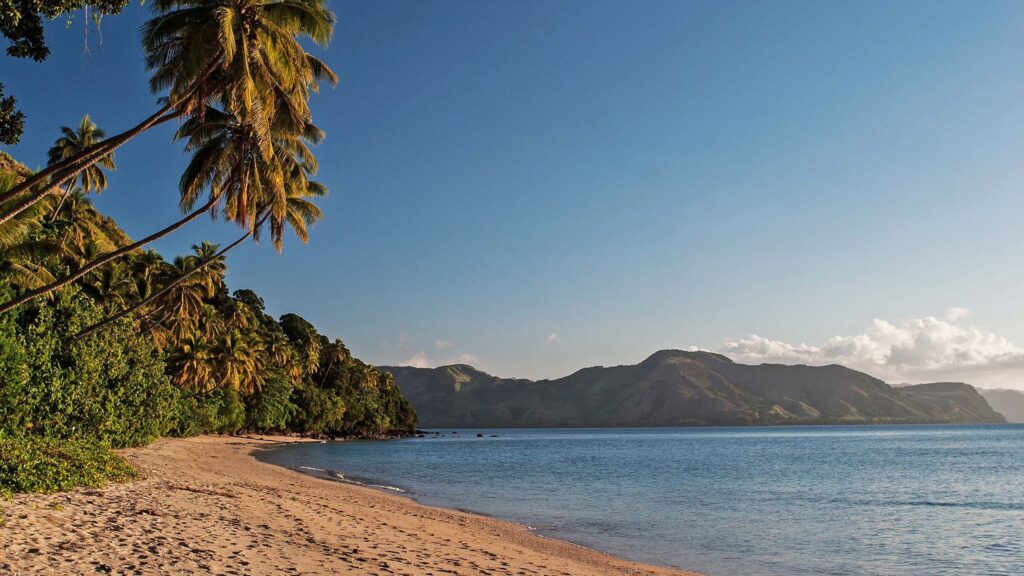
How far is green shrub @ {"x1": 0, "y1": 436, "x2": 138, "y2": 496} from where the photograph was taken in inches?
538

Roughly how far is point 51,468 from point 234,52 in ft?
34.2

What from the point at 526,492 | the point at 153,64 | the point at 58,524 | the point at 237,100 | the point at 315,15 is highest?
the point at 315,15

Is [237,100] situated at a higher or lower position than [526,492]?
higher

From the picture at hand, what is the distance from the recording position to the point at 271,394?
80125 mm

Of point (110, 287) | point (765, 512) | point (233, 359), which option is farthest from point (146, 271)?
point (765, 512)

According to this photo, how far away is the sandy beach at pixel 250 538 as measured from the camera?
981 centimetres

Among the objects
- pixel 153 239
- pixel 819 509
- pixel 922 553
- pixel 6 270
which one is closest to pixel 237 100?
pixel 153 239

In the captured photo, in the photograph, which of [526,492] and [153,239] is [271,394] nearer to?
[526,492]

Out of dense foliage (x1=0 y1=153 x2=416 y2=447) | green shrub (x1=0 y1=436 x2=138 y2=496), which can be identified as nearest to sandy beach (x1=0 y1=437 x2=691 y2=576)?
green shrub (x1=0 y1=436 x2=138 y2=496)

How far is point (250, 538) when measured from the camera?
12719 millimetres

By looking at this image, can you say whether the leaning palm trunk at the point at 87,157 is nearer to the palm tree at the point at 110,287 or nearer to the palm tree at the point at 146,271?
the palm tree at the point at 110,287

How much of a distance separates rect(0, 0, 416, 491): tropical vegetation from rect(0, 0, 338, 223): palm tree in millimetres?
34

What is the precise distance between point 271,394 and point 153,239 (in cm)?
6727

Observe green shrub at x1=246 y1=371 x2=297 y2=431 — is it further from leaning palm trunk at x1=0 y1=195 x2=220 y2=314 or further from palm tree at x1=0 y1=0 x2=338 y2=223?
palm tree at x1=0 y1=0 x2=338 y2=223
